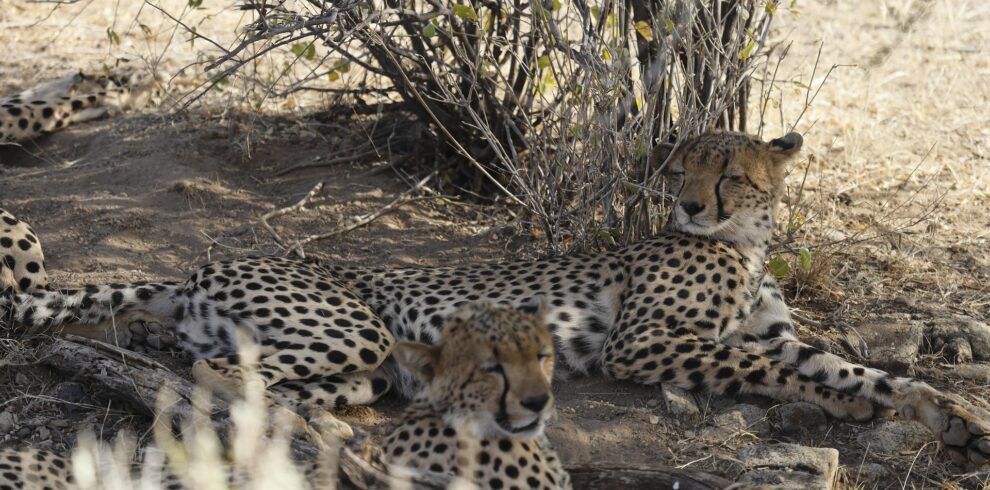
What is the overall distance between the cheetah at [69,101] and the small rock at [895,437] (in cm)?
500

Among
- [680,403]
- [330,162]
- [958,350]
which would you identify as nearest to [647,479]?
[680,403]

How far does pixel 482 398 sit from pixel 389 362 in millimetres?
1637

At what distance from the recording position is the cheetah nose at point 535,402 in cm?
330

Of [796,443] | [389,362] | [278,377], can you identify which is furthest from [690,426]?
[278,377]

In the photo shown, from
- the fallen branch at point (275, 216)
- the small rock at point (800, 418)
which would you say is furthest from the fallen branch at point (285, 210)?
the small rock at point (800, 418)

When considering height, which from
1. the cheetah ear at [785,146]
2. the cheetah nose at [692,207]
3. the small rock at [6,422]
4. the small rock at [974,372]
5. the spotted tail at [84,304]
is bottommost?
the small rock at [6,422]

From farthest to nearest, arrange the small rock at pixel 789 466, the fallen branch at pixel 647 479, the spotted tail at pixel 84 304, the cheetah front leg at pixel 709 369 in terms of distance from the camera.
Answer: the spotted tail at pixel 84 304 < the cheetah front leg at pixel 709 369 < the small rock at pixel 789 466 < the fallen branch at pixel 647 479

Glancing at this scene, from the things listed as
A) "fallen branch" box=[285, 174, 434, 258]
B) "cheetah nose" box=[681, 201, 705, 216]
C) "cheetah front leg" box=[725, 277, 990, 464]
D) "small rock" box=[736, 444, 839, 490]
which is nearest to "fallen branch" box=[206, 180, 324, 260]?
"fallen branch" box=[285, 174, 434, 258]

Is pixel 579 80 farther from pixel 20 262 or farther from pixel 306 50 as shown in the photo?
pixel 20 262

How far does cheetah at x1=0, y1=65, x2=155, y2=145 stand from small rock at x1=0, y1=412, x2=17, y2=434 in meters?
3.00

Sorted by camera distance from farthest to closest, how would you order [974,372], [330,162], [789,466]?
[330,162] < [974,372] < [789,466]

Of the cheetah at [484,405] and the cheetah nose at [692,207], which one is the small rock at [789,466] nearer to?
the cheetah at [484,405]

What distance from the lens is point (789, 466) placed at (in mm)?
3984

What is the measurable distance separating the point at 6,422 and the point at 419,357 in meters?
1.88
